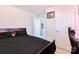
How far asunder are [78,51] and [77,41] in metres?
0.14

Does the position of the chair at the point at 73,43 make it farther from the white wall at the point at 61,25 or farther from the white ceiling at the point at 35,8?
the white ceiling at the point at 35,8

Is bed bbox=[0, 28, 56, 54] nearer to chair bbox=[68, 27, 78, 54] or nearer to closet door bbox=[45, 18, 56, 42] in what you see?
closet door bbox=[45, 18, 56, 42]

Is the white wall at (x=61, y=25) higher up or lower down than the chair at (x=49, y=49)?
higher up

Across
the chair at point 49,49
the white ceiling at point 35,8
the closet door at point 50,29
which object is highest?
the white ceiling at point 35,8

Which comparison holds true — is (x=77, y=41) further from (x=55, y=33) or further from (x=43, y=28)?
(x=43, y=28)

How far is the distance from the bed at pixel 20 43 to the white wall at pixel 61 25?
5.8 inches

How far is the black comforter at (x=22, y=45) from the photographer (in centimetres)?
159

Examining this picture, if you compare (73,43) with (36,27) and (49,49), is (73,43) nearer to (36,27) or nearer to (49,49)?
(49,49)

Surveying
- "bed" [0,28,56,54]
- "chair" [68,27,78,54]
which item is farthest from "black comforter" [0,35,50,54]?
"chair" [68,27,78,54]

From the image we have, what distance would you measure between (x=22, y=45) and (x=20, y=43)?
0.04m

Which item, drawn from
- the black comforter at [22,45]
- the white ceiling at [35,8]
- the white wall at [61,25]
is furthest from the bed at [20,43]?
the white ceiling at [35,8]

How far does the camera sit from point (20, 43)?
1665 millimetres

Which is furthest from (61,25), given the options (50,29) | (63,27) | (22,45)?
(22,45)

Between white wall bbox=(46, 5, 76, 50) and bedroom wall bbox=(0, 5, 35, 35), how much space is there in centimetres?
27
